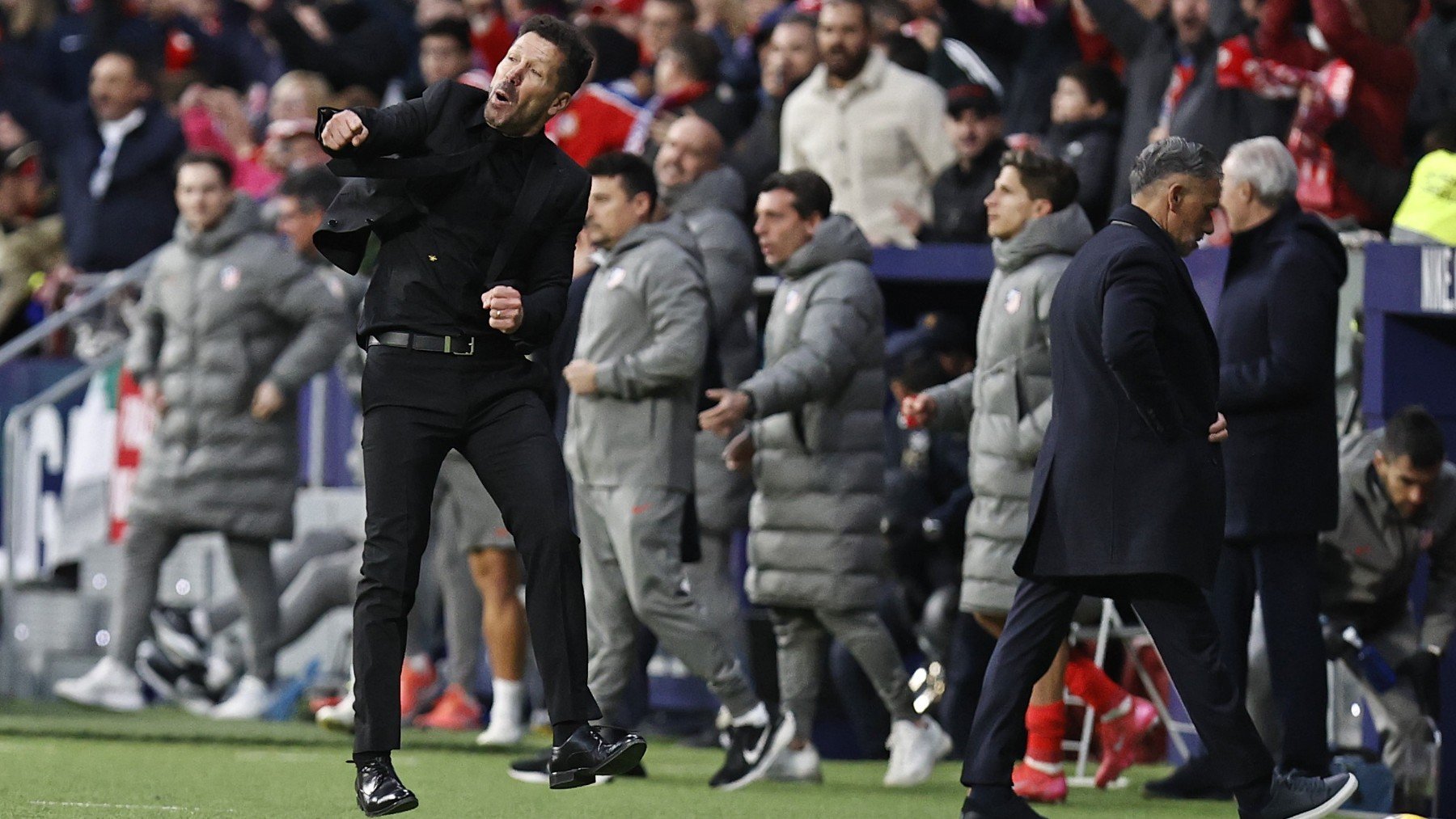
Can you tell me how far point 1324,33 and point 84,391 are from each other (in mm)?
7152

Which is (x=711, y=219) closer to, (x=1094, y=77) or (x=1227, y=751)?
(x=1094, y=77)

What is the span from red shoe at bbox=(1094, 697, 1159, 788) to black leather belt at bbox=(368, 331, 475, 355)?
3782 mm

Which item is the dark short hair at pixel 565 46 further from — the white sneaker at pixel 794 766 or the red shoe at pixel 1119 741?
the red shoe at pixel 1119 741

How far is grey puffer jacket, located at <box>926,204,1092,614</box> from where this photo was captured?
355 inches

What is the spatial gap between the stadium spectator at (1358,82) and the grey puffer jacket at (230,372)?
15.7 feet

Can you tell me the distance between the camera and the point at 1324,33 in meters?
11.1

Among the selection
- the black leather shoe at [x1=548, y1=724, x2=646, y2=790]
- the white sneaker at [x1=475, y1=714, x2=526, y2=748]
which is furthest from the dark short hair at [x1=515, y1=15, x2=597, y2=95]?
the white sneaker at [x1=475, y1=714, x2=526, y2=748]

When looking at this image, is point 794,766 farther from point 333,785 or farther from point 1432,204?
point 1432,204

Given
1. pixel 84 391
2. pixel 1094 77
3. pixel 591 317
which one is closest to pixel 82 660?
pixel 84 391

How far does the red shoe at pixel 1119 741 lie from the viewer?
9695 millimetres

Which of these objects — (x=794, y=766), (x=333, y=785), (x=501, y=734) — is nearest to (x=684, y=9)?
(x=501, y=734)

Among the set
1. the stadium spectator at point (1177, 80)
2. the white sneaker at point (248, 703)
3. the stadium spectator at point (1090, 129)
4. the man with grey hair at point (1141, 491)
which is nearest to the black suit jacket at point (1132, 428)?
the man with grey hair at point (1141, 491)

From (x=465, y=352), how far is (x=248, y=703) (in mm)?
5534

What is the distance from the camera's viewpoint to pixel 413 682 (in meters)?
12.2
